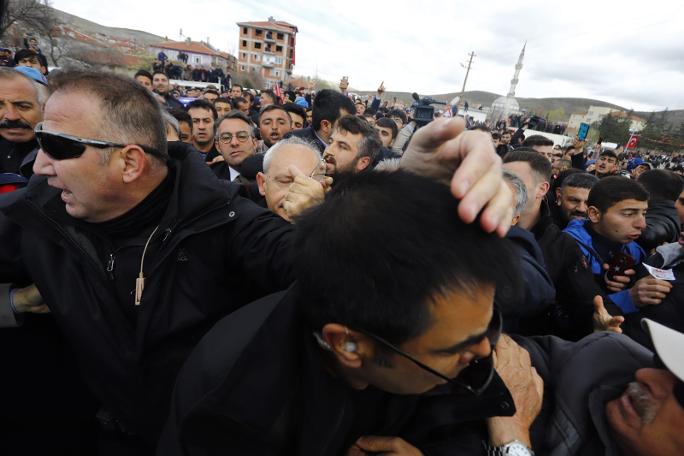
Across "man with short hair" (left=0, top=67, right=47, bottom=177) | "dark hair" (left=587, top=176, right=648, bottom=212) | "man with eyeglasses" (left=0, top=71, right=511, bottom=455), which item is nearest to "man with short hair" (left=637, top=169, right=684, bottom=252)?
"dark hair" (left=587, top=176, right=648, bottom=212)

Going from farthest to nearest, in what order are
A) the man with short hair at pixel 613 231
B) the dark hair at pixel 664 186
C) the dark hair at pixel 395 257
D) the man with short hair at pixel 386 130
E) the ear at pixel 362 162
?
the man with short hair at pixel 386 130, the dark hair at pixel 664 186, the ear at pixel 362 162, the man with short hair at pixel 613 231, the dark hair at pixel 395 257

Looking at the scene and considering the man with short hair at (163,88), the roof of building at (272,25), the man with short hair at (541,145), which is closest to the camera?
the man with short hair at (541,145)

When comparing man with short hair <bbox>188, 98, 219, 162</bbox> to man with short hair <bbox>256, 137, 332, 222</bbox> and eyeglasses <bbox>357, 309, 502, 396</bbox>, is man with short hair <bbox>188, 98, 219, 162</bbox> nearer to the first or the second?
man with short hair <bbox>256, 137, 332, 222</bbox>

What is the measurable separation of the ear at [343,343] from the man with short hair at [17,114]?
119 inches

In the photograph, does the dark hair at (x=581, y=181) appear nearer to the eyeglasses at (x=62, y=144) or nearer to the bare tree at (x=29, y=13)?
the eyeglasses at (x=62, y=144)

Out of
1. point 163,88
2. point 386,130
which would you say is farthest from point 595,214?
point 163,88

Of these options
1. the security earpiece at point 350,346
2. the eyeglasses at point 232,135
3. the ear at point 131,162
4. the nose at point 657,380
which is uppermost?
the ear at point 131,162

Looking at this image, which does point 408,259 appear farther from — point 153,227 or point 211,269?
point 153,227

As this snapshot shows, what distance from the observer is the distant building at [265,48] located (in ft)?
236

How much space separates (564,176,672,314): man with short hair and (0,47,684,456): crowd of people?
0.25m

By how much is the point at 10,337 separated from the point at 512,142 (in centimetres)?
1331

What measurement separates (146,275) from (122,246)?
20cm

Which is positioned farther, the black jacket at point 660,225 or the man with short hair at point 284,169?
the black jacket at point 660,225

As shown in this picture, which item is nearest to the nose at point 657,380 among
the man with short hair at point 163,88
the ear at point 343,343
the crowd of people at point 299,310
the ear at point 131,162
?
the crowd of people at point 299,310
